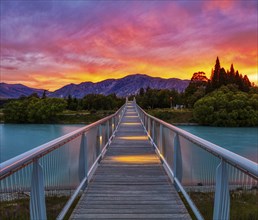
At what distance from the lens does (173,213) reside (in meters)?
4.30

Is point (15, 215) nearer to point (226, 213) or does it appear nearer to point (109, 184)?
point (226, 213)

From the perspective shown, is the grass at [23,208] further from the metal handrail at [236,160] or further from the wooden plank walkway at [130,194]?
the metal handrail at [236,160]

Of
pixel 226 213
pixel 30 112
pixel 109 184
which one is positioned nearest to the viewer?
pixel 226 213

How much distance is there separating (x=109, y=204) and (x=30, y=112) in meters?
127

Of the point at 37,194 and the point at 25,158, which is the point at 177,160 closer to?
the point at 37,194

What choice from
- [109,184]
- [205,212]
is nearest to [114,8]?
[109,184]

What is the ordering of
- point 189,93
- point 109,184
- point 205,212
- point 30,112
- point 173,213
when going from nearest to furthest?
point 205,212
point 173,213
point 109,184
point 30,112
point 189,93

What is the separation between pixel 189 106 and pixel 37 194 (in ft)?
423

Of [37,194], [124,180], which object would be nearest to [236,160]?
[37,194]

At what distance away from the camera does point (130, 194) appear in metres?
5.15

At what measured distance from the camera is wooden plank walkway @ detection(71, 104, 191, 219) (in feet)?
14.0

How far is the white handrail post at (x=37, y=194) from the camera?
282 cm

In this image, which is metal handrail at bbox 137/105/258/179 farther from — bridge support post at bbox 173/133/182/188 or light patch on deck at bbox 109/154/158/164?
light patch on deck at bbox 109/154/158/164

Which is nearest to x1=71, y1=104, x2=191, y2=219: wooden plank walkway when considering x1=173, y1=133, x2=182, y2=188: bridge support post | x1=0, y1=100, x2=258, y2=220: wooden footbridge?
x1=0, y1=100, x2=258, y2=220: wooden footbridge
